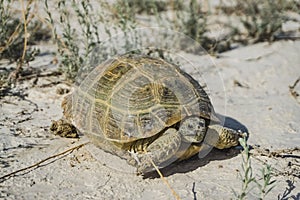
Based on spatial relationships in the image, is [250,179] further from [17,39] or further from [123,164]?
[17,39]

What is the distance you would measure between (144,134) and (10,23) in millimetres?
2802

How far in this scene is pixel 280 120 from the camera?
3.74 metres

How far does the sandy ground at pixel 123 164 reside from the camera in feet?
8.79

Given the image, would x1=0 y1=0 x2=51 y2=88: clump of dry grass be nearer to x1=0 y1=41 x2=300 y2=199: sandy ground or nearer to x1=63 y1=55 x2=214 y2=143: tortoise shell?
x1=0 y1=41 x2=300 y2=199: sandy ground

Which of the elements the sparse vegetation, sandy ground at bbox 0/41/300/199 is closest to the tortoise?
sandy ground at bbox 0/41/300/199

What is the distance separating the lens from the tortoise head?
2826 mm

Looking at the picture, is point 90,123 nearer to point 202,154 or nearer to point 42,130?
point 42,130

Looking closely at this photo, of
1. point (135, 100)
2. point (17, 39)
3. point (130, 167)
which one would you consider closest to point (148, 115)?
point (135, 100)

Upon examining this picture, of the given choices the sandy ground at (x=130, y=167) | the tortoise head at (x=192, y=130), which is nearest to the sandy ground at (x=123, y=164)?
the sandy ground at (x=130, y=167)

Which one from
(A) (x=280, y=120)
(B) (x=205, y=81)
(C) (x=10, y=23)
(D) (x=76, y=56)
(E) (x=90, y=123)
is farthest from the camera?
(C) (x=10, y=23)

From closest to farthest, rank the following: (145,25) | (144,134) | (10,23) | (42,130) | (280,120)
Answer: (144,134)
(42,130)
(280,120)
(10,23)
(145,25)

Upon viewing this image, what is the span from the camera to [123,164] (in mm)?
2965

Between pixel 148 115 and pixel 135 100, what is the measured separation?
0.46 feet

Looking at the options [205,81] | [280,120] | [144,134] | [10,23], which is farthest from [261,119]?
[10,23]
